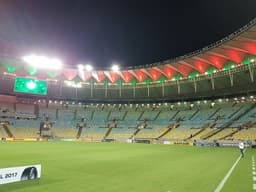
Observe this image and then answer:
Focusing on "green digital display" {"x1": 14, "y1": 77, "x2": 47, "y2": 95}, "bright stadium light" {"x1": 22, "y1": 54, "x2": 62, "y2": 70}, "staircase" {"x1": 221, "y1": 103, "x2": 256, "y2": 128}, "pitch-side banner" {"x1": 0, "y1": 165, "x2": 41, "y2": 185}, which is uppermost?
"bright stadium light" {"x1": 22, "y1": 54, "x2": 62, "y2": 70}

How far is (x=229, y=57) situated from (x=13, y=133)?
56.5m

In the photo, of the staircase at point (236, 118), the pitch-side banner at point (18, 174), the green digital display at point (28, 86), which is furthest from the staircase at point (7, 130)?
the pitch-side banner at point (18, 174)

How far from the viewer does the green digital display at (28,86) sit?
188ft

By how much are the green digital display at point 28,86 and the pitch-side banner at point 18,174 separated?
49966mm

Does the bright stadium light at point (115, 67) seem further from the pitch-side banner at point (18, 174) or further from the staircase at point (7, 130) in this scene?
the pitch-side banner at point (18, 174)

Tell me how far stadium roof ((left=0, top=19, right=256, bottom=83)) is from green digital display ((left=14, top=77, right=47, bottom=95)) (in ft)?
40.1

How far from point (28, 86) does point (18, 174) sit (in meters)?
51.1

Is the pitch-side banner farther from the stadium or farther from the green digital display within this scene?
the green digital display

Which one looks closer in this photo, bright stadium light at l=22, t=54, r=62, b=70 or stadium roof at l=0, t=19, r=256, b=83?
stadium roof at l=0, t=19, r=256, b=83

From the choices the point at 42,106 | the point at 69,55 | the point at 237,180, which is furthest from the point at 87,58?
the point at 237,180

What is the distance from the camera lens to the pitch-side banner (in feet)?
31.4

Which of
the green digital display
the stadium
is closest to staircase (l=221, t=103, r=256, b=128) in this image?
the stadium

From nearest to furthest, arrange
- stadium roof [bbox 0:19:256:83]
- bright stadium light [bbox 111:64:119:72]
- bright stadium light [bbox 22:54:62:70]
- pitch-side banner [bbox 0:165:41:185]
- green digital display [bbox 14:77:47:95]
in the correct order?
pitch-side banner [bbox 0:165:41:185] → stadium roof [bbox 0:19:256:83] → green digital display [bbox 14:77:47:95] → bright stadium light [bbox 22:54:62:70] → bright stadium light [bbox 111:64:119:72]

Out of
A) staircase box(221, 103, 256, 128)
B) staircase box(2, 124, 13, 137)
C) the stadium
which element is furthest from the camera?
staircase box(2, 124, 13, 137)
